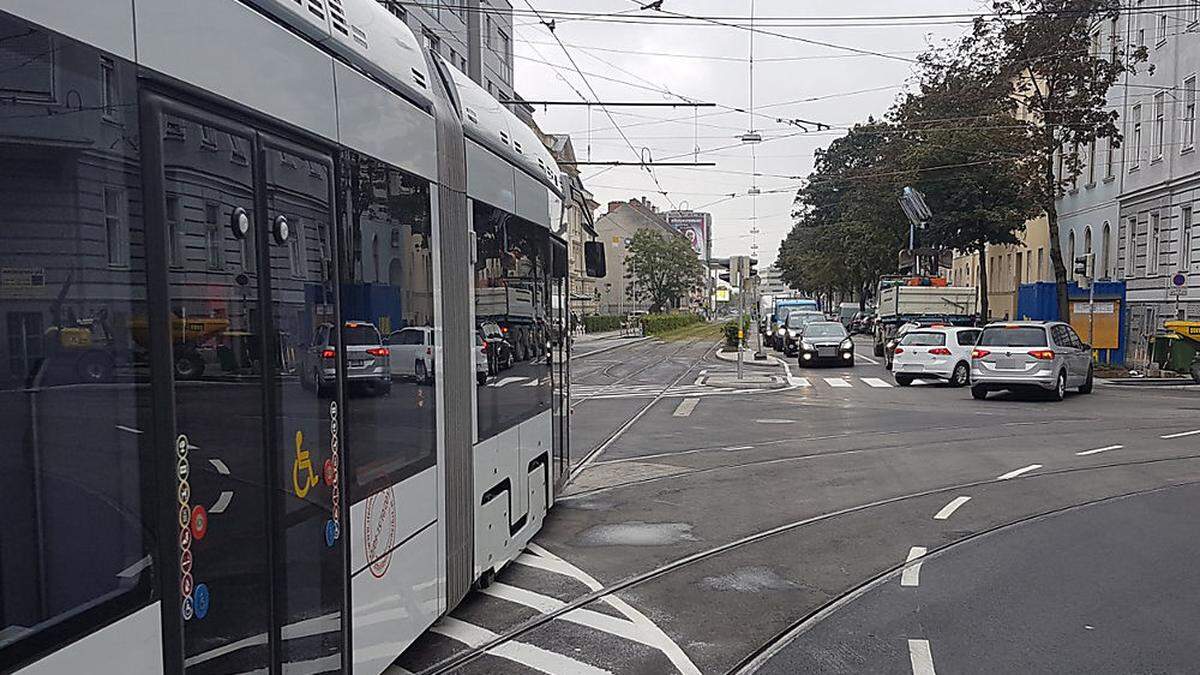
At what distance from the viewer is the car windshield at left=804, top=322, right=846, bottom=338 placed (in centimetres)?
3653

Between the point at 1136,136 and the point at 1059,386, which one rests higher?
the point at 1136,136

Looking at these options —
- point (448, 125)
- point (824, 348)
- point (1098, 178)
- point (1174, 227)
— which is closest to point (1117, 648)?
point (448, 125)

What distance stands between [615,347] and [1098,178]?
950 inches

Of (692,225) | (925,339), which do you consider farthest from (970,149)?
(692,225)

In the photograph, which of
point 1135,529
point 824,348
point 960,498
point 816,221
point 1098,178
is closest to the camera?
point 1135,529

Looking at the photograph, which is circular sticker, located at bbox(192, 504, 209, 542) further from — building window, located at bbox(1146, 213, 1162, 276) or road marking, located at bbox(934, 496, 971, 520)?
building window, located at bbox(1146, 213, 1162, 276)

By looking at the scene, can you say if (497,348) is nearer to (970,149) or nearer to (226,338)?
(226,338)

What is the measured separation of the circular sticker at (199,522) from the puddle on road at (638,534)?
6162 mm

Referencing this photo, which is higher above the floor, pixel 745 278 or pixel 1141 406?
pixel 745 278

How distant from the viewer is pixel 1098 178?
145 ft

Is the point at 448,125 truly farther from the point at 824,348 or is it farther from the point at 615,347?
the point at 615,347

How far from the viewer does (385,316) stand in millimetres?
4863

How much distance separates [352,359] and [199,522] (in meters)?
1.44

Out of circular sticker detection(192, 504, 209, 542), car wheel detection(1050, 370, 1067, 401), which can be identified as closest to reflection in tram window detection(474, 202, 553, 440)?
circular sticker detection(192, 504, 209, 542)
